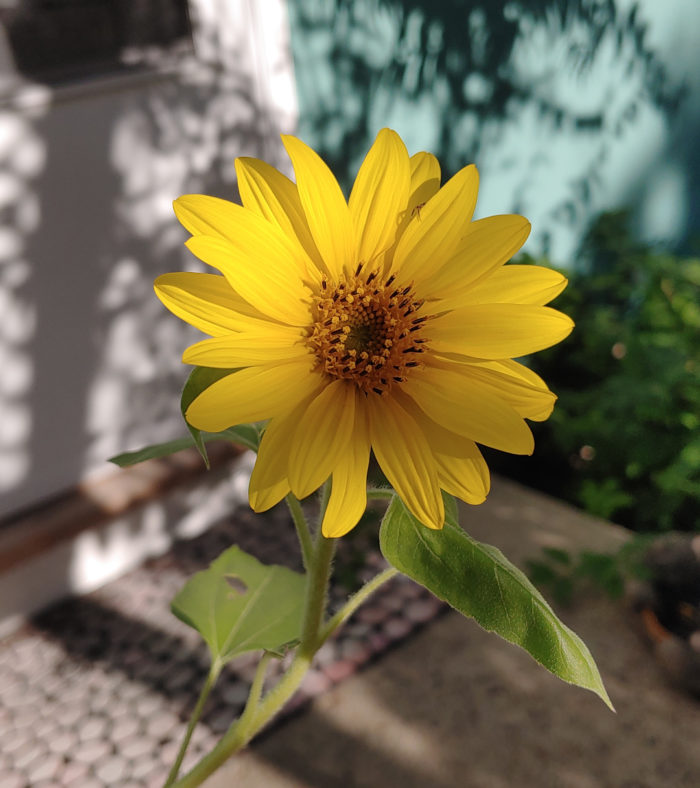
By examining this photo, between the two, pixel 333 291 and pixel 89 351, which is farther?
pixel 89 351

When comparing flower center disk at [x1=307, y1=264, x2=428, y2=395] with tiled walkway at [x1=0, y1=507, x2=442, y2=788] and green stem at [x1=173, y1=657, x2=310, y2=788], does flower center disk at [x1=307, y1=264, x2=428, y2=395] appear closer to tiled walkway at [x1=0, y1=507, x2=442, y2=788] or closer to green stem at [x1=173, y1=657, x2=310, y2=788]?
green stem at [x1=173, y1=657, x2=310, y2=788]

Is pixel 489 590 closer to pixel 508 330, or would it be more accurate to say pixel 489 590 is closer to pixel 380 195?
pixel 508 330

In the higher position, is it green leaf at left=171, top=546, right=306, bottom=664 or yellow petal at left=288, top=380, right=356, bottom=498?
yellow petal at left=288, top=380, right=356, bottom=498

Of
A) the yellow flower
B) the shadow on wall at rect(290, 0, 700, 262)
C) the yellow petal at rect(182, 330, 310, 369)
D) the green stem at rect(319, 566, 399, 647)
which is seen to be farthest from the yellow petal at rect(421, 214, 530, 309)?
the shadow on wall at rect(290, 0, 700, 262)

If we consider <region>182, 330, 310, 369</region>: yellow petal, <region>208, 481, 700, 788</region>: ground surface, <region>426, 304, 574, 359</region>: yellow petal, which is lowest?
<region>208, 481, 700, 788</region>: ground surface

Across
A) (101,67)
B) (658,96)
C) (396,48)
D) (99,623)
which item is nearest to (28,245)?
(101,67)

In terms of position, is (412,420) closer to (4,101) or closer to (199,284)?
(199,284)

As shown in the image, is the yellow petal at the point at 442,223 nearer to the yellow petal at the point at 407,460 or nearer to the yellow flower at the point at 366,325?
the yellow flower at the point at 366,325
